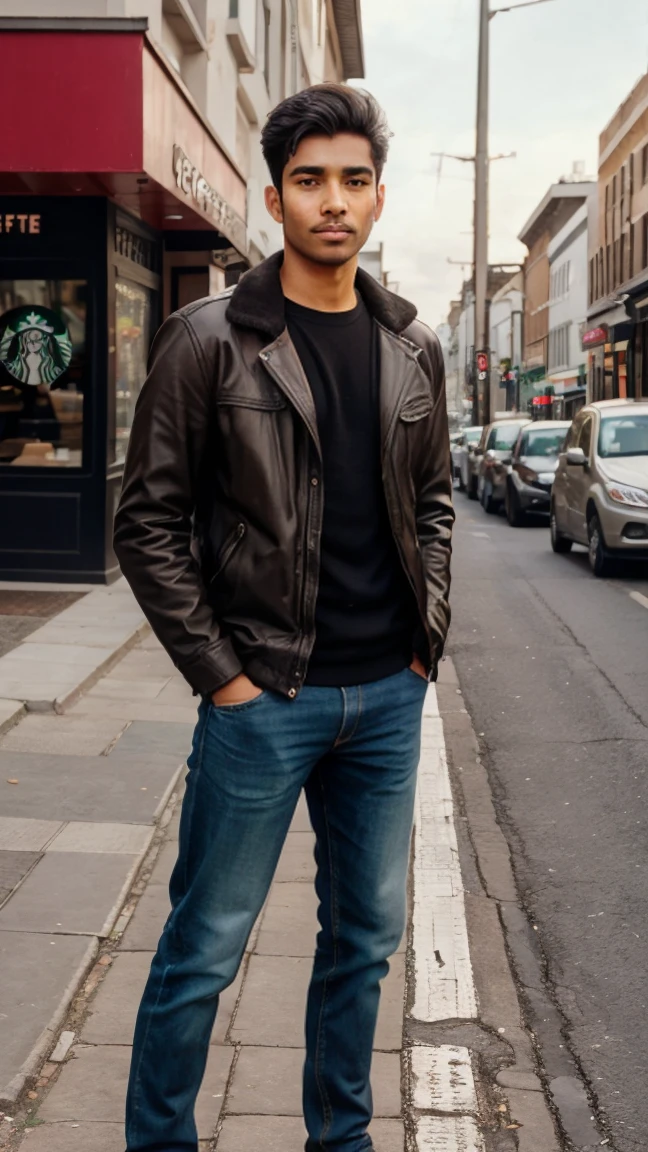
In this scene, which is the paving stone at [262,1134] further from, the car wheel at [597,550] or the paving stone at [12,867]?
the car wheel at [597,550]

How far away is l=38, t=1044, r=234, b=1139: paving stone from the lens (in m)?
3.16

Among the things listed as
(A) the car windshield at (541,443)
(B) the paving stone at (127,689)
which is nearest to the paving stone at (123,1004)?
(B) the paving stone at (127,689)

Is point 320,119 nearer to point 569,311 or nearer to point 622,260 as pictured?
point 622,260

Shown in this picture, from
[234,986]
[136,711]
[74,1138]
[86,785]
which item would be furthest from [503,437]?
[74,1138]

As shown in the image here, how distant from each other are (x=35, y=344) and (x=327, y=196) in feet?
33.2

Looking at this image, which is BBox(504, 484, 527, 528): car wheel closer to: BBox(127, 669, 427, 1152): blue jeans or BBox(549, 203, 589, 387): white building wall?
BBox(127, 669, 427, 1152): blue jeans

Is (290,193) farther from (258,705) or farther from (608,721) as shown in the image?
(608,721)

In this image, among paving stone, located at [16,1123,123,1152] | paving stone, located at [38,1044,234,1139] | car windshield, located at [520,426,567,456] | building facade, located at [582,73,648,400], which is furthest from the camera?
building facade, located at [582,73,648,400]

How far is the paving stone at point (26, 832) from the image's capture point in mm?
5031

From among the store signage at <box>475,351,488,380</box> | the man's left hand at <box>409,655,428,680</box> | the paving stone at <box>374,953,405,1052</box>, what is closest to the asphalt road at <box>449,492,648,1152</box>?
the paving stone at <box>374,953,405,1052</box>

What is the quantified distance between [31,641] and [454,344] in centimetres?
14702

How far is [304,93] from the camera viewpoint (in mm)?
2559

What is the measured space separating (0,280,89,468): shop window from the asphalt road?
365 cm

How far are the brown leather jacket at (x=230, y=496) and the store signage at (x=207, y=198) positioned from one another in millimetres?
10198
